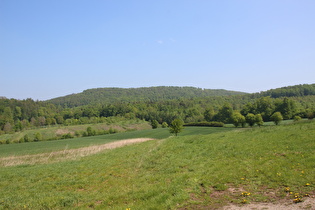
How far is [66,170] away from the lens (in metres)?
19.0

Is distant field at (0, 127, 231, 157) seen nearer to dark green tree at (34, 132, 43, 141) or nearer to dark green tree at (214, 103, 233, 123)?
dark green tree at (34, 132, 43, 141)

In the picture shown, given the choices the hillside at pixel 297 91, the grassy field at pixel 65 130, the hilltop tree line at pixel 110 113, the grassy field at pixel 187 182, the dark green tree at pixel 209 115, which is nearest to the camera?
the grassy field at pixel 187 182

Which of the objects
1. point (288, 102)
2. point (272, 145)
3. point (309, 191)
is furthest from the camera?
point (288, 102)

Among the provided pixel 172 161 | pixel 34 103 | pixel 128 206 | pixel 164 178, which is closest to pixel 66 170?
pixel 172 161

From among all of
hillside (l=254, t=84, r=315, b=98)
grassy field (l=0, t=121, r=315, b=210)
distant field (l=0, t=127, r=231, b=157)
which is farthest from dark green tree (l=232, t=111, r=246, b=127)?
hillside (l=254, t=84, r=315, b=98)

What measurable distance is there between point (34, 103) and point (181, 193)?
174 m

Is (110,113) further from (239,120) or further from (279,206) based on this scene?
(279,206)

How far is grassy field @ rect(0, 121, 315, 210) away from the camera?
29.8 ft

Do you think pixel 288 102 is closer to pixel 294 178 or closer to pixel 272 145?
pixel 272 145

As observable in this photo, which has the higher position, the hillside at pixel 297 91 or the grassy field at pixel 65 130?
the hillside at pixel 297 91

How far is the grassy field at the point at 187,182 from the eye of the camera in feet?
29.8

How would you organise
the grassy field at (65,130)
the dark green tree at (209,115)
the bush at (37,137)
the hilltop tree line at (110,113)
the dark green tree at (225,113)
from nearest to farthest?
the grassy field at (65,130) < the bush at (37,137) < the dark green tree at (225,113) < the hilltop tree line at (110,113) < the dark green tree at (209,115)

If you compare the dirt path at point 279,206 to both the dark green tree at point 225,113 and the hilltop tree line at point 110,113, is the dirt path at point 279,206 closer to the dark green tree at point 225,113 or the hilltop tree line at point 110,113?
the hilltop tree line at point 110,113

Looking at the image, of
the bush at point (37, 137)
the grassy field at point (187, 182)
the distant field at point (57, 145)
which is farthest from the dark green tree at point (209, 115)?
the grassy field at point (187, 182)
